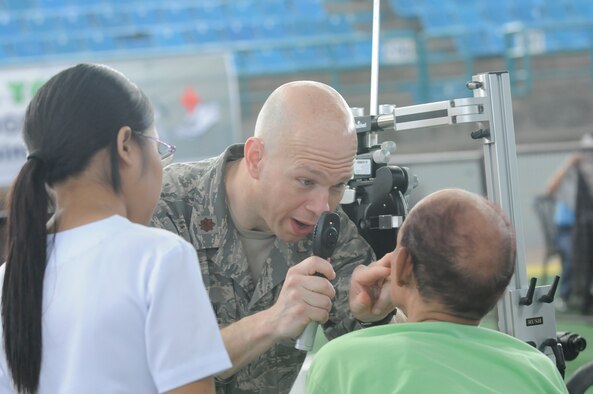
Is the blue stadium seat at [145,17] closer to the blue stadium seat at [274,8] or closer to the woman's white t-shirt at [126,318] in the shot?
the blue stadium seat at [274,8]

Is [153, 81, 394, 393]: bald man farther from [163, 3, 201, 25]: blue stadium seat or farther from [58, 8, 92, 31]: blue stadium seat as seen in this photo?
[163, 3, 201, 25]: blue stadium seat

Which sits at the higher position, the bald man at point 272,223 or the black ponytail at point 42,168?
the black ponytail at point 42,168

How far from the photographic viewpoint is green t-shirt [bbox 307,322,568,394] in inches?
66.2

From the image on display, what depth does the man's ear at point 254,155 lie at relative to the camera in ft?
8.40

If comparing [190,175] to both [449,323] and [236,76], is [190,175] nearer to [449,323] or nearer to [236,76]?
[449,323]

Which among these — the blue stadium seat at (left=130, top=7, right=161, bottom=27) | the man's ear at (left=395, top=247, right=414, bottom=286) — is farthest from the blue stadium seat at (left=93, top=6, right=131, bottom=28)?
the man's ear at (left=395, top=247, right=414, bottom=286)

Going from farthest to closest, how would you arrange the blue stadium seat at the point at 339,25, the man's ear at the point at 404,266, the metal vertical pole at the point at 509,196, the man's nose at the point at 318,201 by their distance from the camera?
the blue stadium seat at the point at 339,25
the metal vertical pole at the point at 509,196
the man's nose at the point at 318,201
the man's ear at the point at 404,266

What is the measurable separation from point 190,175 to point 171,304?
1.27 m

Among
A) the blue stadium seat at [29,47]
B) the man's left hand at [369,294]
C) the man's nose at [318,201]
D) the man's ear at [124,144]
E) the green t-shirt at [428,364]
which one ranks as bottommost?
the blue stadium seat at [29,47]

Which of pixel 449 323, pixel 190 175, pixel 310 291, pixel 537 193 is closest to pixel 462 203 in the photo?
pixel 449 323

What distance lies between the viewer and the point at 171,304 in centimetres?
153

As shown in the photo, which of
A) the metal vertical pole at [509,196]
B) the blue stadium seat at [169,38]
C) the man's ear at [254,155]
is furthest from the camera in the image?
the blue stadium seat at [169,38]

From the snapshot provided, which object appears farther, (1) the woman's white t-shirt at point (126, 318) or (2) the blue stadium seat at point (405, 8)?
(2) the blue stadium seat at point (405, 8)

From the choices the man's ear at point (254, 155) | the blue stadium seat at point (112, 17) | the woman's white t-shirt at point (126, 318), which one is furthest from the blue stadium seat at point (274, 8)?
the woman's white t-shirt at point (126, 318)
